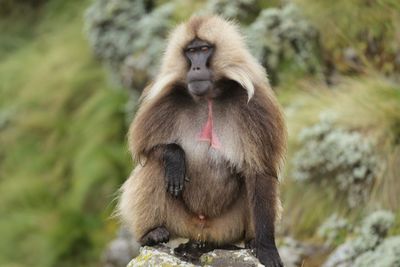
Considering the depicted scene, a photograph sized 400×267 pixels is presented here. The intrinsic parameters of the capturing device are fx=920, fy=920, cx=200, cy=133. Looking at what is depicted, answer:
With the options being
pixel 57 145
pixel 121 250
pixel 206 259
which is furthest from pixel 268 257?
pixel 57 145

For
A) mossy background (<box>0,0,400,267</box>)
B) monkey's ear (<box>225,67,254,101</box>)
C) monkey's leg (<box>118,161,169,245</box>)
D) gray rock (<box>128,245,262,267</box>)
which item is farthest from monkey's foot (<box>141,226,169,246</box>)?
mossy background (<box>0,0,400,267</box>)

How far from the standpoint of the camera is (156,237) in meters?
4.45

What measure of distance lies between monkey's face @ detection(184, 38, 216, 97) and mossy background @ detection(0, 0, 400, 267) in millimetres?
1998

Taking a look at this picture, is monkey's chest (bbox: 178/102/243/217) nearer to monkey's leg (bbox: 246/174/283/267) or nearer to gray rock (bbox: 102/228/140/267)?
monkey's leg (bbox: 246/174/283/267)

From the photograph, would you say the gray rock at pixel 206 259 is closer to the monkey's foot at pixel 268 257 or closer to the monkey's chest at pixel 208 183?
the monkey's foot at pixel 268 257

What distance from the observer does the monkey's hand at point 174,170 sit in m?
4.39

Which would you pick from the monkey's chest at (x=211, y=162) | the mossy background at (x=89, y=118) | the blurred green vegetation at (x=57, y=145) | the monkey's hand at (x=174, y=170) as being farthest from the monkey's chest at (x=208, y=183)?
the blurred green vegetation at (x=57, y=145)

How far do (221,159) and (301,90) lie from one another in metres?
2.88

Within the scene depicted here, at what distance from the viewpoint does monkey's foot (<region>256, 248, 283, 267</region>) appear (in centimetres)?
431

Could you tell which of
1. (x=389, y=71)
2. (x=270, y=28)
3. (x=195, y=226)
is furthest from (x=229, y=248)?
(x=270, y=28)

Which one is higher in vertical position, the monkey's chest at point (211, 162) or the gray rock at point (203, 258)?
the monkey's chest at point (211, 162)

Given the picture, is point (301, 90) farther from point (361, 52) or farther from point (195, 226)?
point (195, 226)

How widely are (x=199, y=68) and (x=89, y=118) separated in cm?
544

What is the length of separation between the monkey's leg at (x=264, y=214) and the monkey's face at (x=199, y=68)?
0.49m
